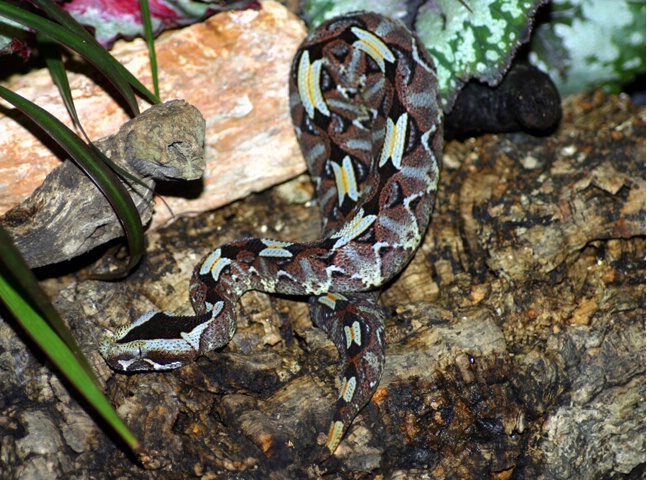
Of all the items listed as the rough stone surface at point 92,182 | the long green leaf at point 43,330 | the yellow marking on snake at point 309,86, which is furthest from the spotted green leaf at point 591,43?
the long green leaf at point 43,330

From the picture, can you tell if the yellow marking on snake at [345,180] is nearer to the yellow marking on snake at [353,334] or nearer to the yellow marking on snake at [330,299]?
the yellow marking on snake at [330,299]

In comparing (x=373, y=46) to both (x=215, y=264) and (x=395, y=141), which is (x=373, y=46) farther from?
(x=215, y=264)

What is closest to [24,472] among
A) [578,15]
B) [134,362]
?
[134,362]

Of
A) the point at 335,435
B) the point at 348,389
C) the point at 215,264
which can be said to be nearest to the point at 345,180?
the point at 215,264

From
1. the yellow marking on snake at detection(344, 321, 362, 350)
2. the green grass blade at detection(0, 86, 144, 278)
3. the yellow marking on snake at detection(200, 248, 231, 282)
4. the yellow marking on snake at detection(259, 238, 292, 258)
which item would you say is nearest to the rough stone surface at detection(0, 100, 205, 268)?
the green grass blade at detection(0, 86, 144, 278)

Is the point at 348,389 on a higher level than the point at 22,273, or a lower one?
lower

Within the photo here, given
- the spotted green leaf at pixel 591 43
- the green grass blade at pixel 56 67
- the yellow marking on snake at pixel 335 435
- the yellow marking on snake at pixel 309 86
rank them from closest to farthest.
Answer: the yellow marking on snake at pixel 335 435, the green grass blade at pixel 56 67, the yellow marking on snake at pixel 309 86, the spotted green leaf at pixel 591 43

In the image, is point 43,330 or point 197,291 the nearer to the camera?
point 43,330

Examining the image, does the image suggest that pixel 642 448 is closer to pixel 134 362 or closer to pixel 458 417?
pixel 458 417
